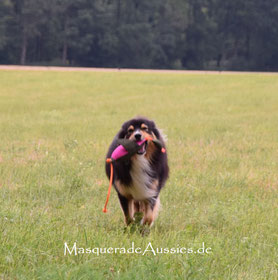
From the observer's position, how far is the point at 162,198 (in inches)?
293

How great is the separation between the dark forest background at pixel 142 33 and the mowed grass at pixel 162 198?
53.0m

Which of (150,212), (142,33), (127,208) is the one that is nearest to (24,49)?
(142,33)

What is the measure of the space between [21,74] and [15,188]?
29700mm

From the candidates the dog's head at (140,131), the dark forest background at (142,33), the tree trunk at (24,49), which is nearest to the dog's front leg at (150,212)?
the dog's head at (140,131)

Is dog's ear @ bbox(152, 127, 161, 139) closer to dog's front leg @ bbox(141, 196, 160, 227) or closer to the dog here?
the dog

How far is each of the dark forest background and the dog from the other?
6670cm

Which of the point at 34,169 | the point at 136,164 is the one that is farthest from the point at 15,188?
the point at 136,164

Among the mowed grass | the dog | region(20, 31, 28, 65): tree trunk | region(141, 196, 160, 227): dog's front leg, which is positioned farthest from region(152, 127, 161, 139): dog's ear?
region(20, 31, 28, 65): tree trunk

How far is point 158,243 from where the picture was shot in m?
4.98

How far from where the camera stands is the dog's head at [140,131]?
5.60 meters

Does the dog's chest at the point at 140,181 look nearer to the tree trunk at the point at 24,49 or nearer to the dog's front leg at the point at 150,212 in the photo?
the dog's front leg at the point at 150,212

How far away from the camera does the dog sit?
5668mm

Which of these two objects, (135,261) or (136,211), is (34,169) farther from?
(135,261)

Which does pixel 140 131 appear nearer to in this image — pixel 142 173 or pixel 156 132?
pixel 156 132
